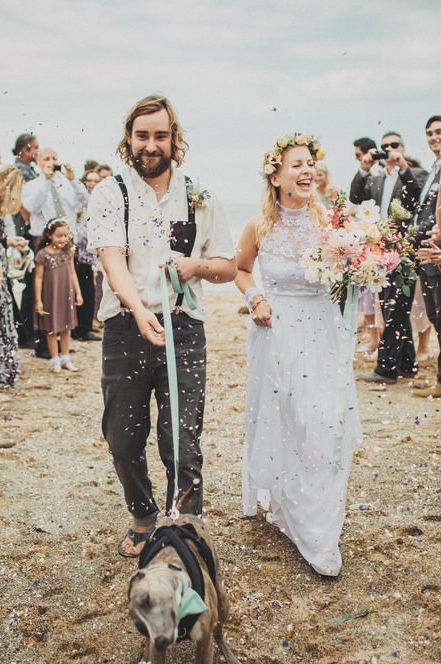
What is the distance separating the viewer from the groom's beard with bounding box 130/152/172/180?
10.8 ft

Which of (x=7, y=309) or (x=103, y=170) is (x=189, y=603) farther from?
(x=103, y=170)

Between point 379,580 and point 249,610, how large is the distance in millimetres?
741

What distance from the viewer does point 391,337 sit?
775cm

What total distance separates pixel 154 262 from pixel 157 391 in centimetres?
65

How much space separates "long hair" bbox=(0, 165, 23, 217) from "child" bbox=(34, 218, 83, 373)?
1320 millimetres

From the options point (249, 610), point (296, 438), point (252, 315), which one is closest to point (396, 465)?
point (296, 438)

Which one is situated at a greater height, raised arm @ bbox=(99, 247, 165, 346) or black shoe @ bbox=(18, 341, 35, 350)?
raised arm @ bbox=(99, 247, 165, 346)

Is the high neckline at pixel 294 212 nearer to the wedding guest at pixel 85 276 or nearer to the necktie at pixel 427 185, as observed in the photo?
the necktie at pixel 427 185

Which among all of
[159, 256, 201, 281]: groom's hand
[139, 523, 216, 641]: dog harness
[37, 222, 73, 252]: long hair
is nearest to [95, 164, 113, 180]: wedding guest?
[37, 222, 73, 252]: long hair

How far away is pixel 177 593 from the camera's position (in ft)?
7.13

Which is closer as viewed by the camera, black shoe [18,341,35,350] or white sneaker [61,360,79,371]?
white sneaker [61,360,79,371]

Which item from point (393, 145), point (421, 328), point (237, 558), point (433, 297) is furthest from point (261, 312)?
point (421, 328)

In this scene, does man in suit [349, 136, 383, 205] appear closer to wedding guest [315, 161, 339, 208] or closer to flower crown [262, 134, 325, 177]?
wedding guest [315, 161, 339, 208]

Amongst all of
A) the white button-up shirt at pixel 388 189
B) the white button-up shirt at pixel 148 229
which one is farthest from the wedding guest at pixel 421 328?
the white button-up shirt at pixel 148 229
